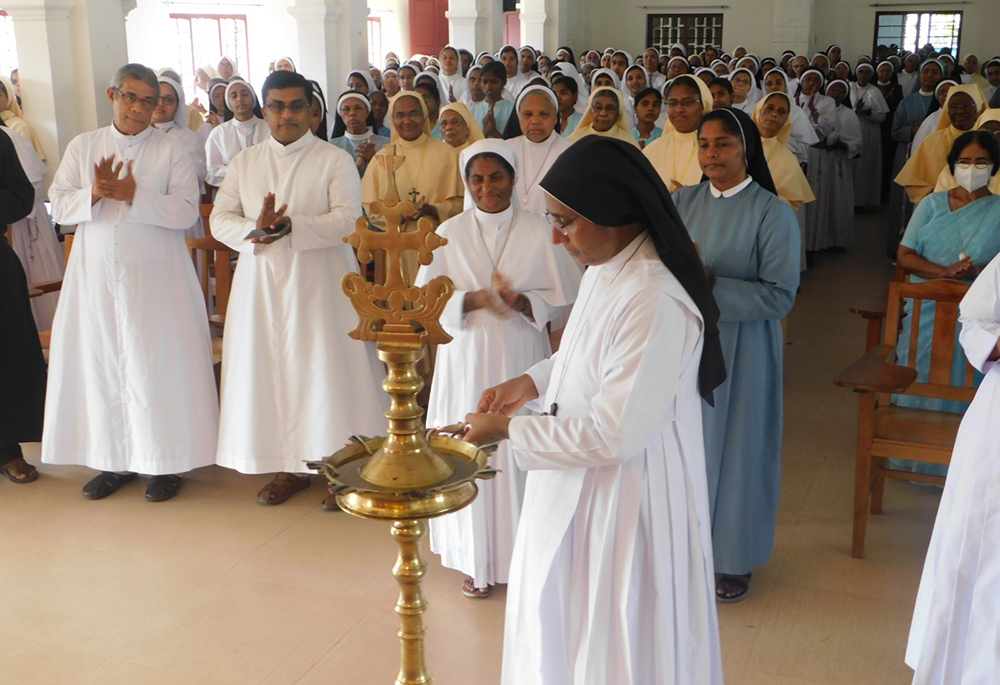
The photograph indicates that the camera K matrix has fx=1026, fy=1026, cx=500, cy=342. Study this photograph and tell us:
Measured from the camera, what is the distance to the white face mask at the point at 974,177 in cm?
496

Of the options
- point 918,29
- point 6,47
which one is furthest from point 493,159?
point 918,29

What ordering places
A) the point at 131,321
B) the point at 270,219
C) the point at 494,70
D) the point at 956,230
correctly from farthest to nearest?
the point at 494,70
the point at 956,230
the point at 131,321
the point at 270,219

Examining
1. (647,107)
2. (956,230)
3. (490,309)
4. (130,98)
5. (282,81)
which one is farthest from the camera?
(647,107)

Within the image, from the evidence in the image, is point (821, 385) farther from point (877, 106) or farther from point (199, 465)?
point (877, 106)

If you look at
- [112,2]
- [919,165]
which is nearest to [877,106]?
[919,165]

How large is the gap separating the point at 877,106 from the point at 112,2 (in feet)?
33.4

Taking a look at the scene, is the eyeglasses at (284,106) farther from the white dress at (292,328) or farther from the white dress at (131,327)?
the white dress at (131,327)

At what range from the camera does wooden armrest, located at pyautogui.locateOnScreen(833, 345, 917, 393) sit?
3.95 meters

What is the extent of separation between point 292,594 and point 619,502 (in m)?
2.00

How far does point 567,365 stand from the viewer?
245 cm

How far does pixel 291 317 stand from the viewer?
463cm

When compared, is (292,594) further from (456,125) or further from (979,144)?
(979,144)

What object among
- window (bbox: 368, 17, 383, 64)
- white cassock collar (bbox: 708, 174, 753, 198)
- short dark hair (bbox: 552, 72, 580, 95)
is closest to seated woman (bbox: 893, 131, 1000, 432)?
white cassock collar (bbox: 708, 174, 753, 198)

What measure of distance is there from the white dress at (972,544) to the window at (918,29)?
22145mm
